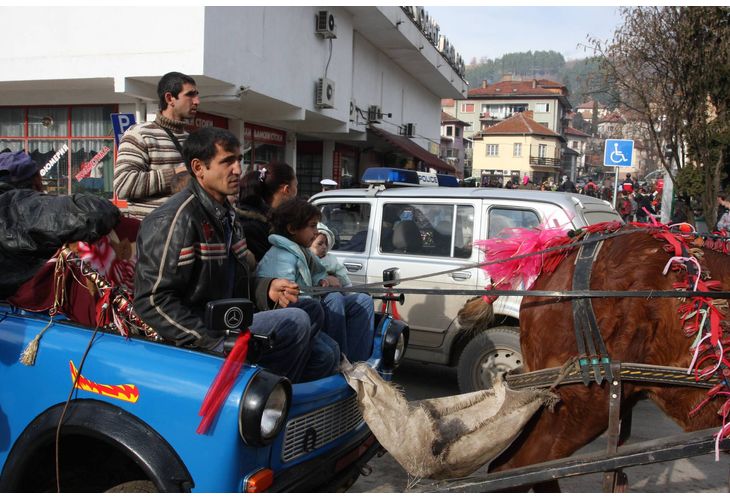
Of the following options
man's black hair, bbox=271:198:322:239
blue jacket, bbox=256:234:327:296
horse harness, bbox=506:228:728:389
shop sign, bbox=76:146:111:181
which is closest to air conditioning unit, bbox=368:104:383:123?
shop sign, bbox=76:146:111:181

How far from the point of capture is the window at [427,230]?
18.3ft

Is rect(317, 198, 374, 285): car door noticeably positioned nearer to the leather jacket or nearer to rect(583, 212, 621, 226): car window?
rect(583, 212, 621, 226): car window

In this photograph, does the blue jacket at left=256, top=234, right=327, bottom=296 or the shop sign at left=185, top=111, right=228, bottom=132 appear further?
the shop sign at left=185, top=111, right=228, bottom=132

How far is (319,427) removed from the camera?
107 inches

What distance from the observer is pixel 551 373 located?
2.80m

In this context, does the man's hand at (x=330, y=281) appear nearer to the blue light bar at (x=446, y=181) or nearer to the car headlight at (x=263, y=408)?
the car headlight at (x=263, y=408)

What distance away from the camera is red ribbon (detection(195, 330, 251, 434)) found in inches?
86.0

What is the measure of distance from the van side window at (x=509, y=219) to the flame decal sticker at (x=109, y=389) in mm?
3732

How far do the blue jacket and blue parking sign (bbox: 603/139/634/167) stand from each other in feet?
34.4

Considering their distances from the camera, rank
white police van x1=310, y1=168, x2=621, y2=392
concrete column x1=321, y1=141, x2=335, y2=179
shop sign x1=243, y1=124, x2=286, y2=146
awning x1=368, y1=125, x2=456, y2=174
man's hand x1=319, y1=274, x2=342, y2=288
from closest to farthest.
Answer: man's hand x1=319, y1=274, x2=342, y2=288 < white police van x1=310, y1=168, x2=621, y2=392 < shop sign x1=243, y1=124, x2=286, y2=146 < awning x1=368, y1=125, x2=456, y2=174 < concrete column x1=321, y1=141, x2=335, y2=179

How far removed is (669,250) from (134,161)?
3.08 m

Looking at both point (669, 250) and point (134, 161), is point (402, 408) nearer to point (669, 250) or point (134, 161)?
point (669, 250)

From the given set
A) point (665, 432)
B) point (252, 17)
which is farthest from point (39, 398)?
point (252, 17)

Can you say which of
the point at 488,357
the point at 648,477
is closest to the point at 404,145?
the point at 488,357
